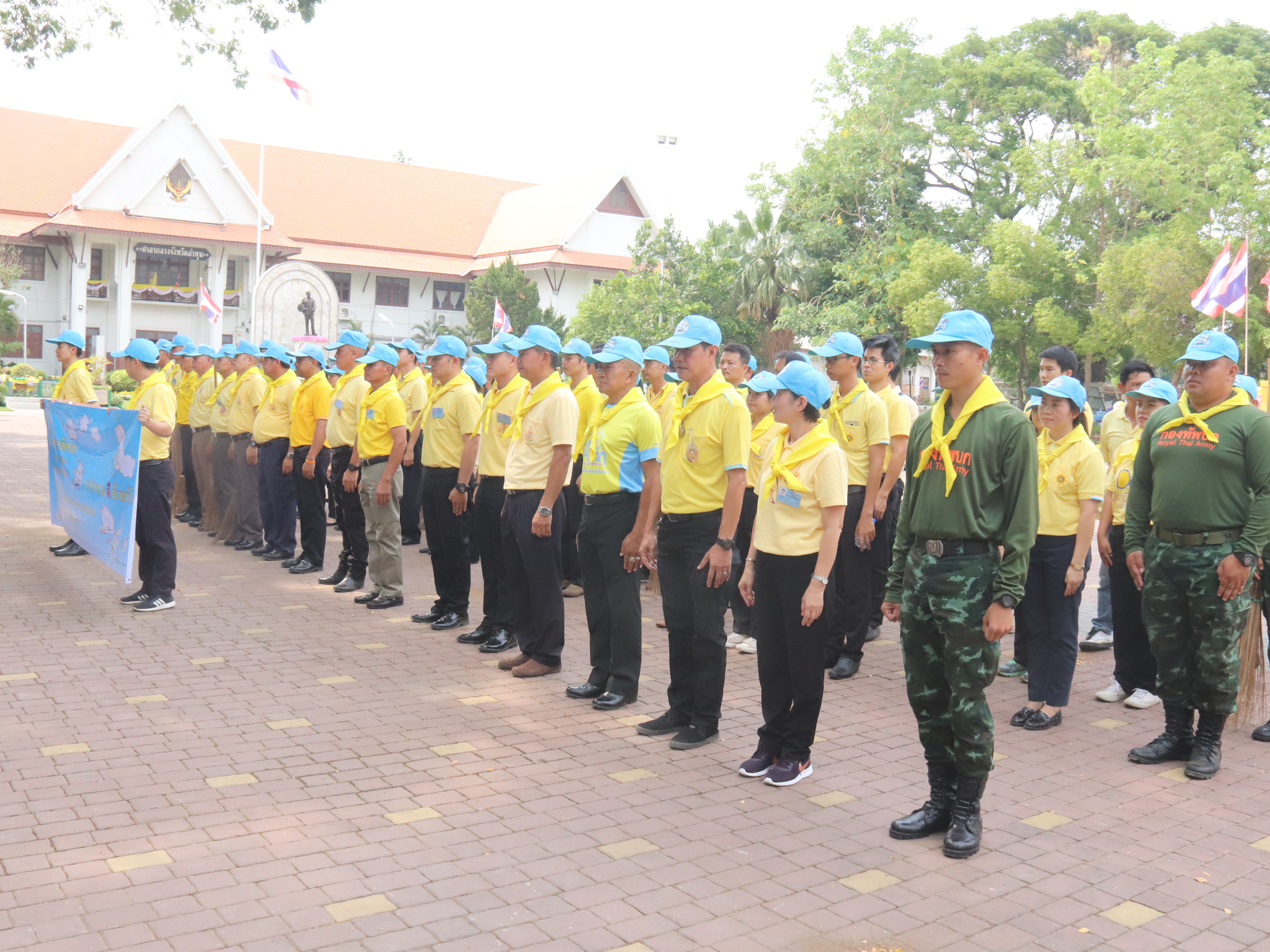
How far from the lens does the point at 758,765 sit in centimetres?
526

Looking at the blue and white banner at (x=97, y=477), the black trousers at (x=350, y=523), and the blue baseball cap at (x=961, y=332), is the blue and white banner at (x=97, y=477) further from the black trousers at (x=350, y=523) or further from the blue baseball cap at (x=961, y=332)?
the blue baseball cap at (x=961, y=332)

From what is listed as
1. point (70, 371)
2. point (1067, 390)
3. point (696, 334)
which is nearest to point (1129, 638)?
point (1067, 390)

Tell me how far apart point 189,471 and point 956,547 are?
11.1 meters

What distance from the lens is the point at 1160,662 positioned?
5691 mm

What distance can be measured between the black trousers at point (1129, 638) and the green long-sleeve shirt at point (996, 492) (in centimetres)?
282

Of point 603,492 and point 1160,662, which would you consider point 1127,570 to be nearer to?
point 1160,662

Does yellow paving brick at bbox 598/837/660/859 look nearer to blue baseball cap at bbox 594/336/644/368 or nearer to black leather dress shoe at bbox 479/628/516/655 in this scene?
blue baseball cap at bbox 594/336/644/368

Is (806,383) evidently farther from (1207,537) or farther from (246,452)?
(246,452)

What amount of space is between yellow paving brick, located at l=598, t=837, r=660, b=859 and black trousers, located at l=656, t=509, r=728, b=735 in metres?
1.34

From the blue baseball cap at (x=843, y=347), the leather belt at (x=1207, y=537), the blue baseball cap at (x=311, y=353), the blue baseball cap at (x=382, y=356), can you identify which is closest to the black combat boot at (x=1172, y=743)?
the leather belt at (x=1207, y=537)

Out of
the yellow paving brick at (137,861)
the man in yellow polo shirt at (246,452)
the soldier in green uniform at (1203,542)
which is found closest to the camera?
the yellow paving brick at (137,861)

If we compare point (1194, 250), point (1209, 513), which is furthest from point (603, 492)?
point (1194, 250)

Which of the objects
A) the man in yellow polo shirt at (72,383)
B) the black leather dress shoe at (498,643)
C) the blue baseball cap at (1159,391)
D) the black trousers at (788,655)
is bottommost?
the black leather dress shoe at (498,643)

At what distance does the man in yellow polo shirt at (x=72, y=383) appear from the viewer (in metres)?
10.7
